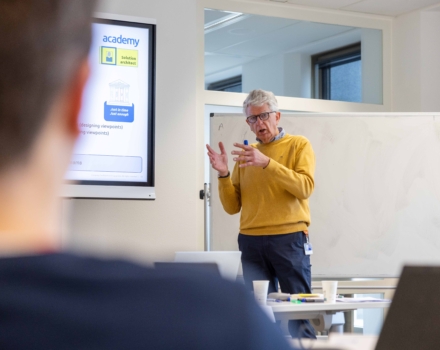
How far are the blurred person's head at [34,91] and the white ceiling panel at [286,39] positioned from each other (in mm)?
5144

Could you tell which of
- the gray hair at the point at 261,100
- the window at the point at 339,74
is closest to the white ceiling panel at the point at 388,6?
the window at the point at 339,74

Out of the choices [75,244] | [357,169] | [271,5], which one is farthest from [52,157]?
[271,5]

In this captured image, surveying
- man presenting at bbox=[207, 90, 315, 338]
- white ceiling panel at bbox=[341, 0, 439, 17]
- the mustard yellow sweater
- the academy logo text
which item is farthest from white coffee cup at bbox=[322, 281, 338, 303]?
white ceiling panel at bbox=[341, 0, 439, 17]

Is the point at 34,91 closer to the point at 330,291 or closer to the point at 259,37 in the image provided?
the point at 330,291

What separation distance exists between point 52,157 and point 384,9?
17.4 ft

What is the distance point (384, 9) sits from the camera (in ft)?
17.3

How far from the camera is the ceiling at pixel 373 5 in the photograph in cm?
505

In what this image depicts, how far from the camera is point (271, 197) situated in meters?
3.23

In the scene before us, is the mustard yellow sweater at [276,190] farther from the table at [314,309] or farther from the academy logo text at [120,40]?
the academy logo text at [120,40]

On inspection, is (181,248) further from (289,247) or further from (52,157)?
(52,157)

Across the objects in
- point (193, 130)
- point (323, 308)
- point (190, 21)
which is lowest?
point (323, 308)

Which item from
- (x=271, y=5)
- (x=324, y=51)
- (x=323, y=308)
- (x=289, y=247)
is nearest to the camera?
(x=323, y=308)

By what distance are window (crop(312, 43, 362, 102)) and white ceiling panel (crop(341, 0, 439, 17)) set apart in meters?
0.37

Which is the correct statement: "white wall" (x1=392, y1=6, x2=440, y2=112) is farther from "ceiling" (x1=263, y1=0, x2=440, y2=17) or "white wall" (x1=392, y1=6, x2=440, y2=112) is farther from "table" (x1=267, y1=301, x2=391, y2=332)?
"table" (x1=267, y1=301, x2=391, y2=332)
